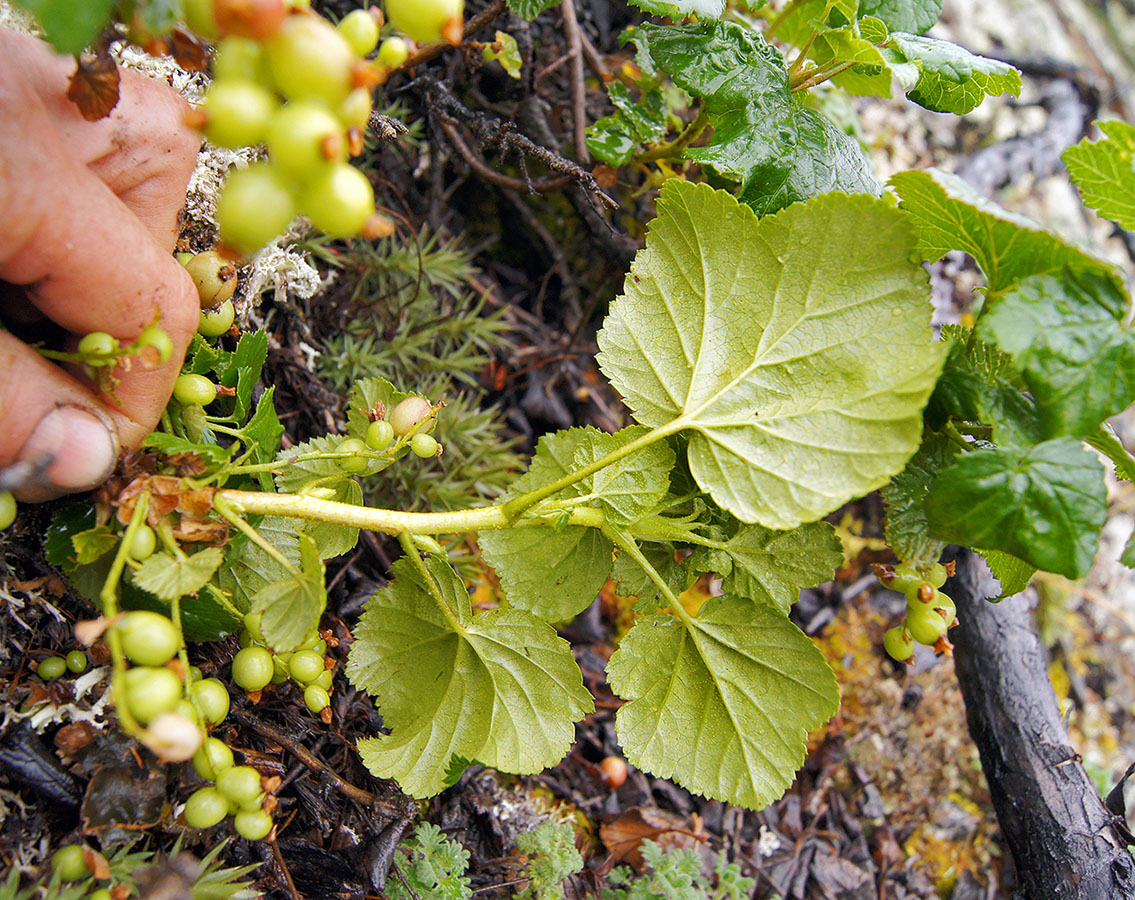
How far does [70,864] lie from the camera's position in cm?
111

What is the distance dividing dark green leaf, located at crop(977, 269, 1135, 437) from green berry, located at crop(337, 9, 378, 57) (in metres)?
1.00

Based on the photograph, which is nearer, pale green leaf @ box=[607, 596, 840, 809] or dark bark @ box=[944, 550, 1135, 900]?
pale green leaf @ box=[607, 596, 840, 809]

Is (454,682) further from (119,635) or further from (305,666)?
(119,635)

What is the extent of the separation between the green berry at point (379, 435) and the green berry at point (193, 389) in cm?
29

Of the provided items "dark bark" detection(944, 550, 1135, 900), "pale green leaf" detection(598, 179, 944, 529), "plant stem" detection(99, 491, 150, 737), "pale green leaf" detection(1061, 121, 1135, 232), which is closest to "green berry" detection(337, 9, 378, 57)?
"pale green leaf" detection(598, 179, 944, 529)

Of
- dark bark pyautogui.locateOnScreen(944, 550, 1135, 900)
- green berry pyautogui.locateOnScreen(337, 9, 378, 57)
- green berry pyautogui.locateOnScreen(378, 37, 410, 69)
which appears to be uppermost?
green berry pyautogui.locateOnScreen(337, 9, 378, 57)

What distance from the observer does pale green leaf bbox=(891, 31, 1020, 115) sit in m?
1.46

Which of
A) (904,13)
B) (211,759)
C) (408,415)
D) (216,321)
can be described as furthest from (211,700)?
(904,13)

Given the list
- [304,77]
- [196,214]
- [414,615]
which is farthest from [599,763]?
[304,77]

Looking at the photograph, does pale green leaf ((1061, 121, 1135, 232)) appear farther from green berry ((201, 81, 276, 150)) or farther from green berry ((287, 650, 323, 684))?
green berry ((287, 650, 323, 684))

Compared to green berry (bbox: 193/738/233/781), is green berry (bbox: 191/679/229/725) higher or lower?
higher

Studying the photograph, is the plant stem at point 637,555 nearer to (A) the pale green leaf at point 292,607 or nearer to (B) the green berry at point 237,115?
(A) the pale green leaf at point 292,607

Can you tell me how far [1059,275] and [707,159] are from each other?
69cm

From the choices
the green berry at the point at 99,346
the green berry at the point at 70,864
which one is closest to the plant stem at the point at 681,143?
the green berry at the point at 99,346
